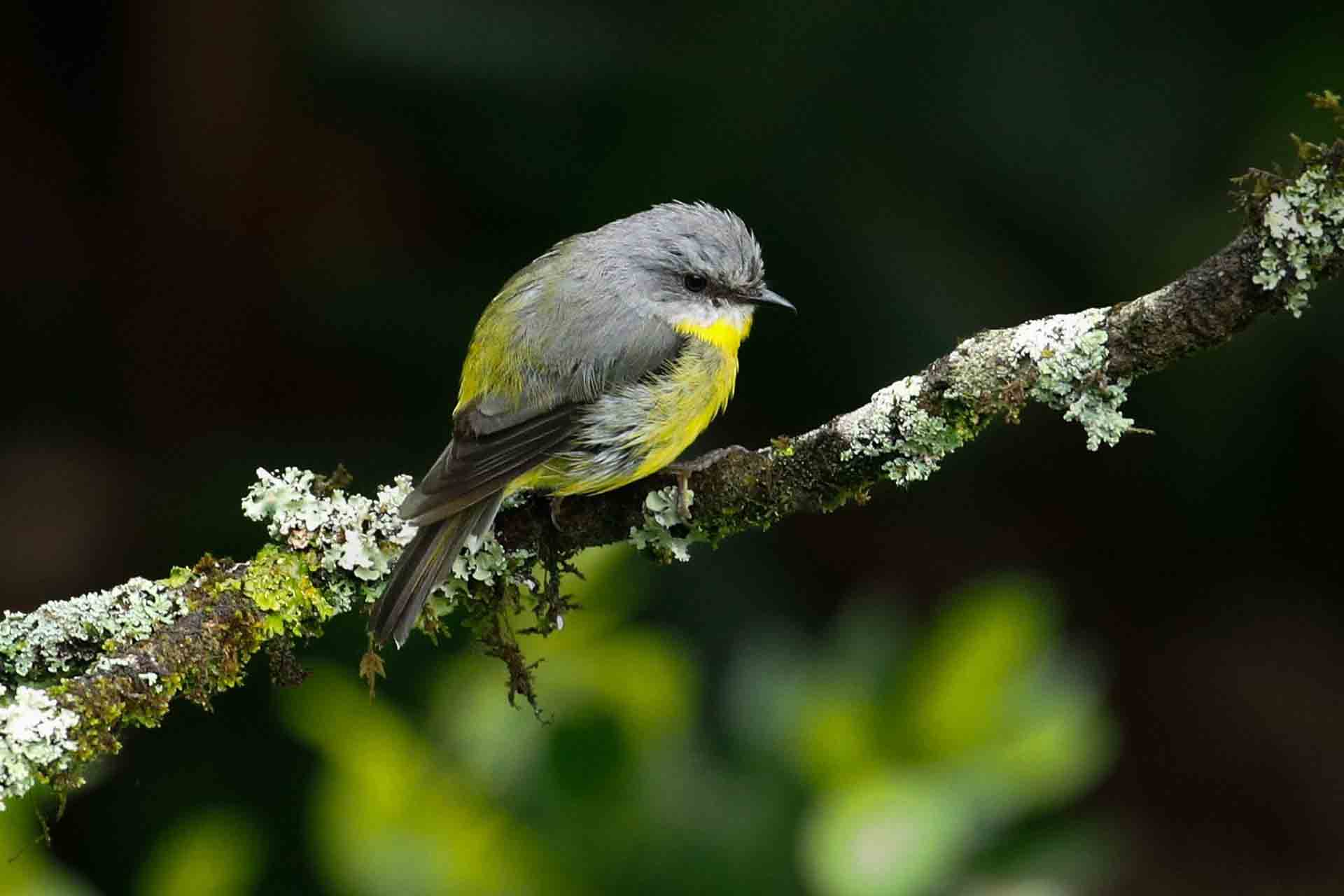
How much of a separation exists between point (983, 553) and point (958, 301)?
72.1 inches

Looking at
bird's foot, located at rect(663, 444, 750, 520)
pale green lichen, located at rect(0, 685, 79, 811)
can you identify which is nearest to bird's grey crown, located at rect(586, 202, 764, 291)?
bird's foot, located at rect(663, 444, 750, 520)

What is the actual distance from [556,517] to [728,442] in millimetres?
2830

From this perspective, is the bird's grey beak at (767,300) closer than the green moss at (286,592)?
No

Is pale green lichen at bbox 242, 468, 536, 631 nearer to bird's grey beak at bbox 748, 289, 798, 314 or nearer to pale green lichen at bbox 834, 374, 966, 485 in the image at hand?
pale green lichen at bbox 834, 374, 966, 485

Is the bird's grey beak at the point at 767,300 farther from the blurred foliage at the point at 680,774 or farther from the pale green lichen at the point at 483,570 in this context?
the pale green lichen at the point at 483,570

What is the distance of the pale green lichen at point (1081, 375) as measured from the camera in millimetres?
3254

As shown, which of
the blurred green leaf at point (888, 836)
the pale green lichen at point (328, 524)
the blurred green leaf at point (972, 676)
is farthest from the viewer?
the blurred green leaf at point (972, 676)

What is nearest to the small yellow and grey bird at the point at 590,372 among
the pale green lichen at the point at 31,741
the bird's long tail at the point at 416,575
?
the bird's long tail at the point at 416,575

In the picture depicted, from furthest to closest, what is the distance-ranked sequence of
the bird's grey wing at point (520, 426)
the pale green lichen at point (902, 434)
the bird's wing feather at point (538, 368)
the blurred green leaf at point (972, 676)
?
the blurred green leaf at point (972, 676)
the bird's wing feather at point (538, 368)
the bird's grey wing at point (520, 426)
the pale green lichen at point (902, 434)

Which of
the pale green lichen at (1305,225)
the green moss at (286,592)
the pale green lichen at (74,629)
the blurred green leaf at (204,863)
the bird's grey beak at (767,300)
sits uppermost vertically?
the bird's grey beak at (767,300)

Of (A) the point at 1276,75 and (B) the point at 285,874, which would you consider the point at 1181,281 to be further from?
(B) the point at 285,874

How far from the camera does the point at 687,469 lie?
3.85 meters

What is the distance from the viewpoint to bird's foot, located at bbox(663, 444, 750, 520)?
12.3 ft

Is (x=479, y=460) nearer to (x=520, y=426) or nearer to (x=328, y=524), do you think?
(x=520, y=426)
